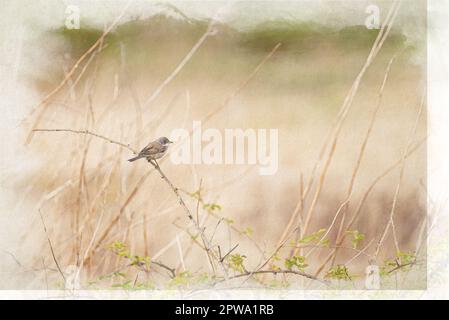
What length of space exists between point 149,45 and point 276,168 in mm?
809

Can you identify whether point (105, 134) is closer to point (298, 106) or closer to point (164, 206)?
point (164, 206)

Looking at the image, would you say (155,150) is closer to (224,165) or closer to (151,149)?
(151,149)

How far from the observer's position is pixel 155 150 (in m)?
3.50

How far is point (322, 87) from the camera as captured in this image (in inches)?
141

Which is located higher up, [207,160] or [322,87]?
[322,87]

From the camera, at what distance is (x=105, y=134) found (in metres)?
3.54

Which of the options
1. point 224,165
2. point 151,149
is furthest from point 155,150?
point 224,165

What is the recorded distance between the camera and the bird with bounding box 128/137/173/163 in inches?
138

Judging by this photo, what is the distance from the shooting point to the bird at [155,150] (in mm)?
3498

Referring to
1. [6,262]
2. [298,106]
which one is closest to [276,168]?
A: [298,106]
